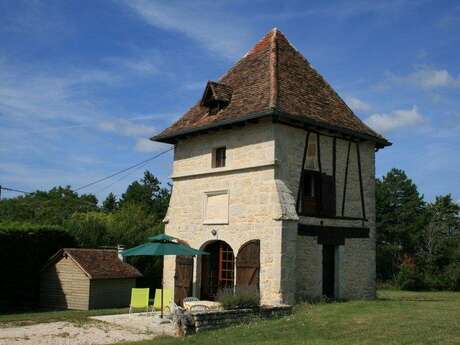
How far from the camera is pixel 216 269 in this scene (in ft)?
62.6

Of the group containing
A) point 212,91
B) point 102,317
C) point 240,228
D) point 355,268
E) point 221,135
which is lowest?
point 102,317

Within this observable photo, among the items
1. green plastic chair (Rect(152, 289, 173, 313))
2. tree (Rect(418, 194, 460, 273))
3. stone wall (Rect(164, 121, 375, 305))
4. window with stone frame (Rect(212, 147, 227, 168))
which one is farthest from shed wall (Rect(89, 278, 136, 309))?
tree (Rect(418, 194, 460, 273))

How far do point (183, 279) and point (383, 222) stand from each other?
34403 mm

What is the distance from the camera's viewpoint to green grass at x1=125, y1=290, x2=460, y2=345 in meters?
10.4

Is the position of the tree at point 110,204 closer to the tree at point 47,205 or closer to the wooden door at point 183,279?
the tree at point 47,205

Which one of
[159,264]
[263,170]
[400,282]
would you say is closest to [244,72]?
[263,170]

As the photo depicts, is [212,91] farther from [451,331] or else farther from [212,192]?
[451,331]

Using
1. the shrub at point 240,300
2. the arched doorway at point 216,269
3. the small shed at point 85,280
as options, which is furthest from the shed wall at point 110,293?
the shrub at point 240,300

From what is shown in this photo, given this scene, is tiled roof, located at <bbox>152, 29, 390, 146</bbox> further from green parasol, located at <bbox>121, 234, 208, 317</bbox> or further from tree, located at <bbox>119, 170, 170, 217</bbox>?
tree, located at <bbox>119, 170, 170, 217</bbox>

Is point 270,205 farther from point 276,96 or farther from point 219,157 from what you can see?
point 276,96

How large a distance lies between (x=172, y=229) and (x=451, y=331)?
11848 mm

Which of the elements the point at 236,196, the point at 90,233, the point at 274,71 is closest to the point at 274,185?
the point at 236,196

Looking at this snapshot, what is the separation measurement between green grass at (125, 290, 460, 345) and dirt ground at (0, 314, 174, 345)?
1.26m

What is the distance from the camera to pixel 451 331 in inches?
420
